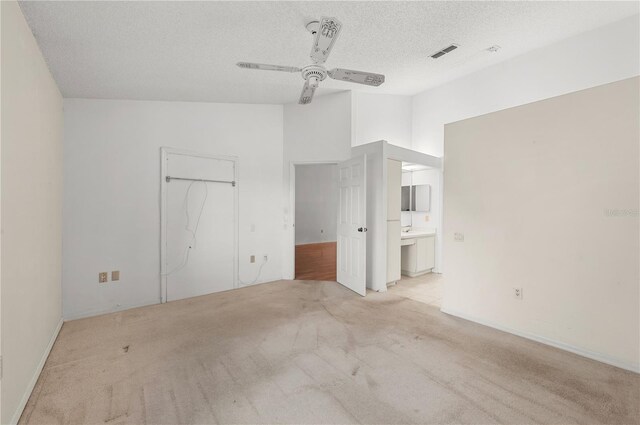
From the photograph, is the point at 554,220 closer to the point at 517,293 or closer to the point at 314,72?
the point at 517,293

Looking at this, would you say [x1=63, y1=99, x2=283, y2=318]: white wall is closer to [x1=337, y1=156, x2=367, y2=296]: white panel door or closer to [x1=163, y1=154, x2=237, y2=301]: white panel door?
[x1=163, y1=154, x2=237, y2=301]: white panel door

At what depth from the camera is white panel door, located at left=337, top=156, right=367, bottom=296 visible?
4.16 m

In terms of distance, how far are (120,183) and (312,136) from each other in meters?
2.77

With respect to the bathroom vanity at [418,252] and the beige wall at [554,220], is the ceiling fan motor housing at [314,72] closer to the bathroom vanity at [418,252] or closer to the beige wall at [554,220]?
the beige wall at [554,220]

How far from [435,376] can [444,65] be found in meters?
3.81

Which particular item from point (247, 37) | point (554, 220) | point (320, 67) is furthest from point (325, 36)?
point (554, 220)

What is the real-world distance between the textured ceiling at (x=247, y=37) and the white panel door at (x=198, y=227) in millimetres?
972

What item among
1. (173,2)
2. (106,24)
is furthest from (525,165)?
(106,24)

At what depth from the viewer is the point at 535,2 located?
2.72 metres

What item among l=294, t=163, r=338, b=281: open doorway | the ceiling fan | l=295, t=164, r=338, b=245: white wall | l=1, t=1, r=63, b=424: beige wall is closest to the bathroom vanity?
l=294, t=163, r=338, b=281: open doorway

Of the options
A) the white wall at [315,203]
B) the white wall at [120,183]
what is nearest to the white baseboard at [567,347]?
the white wall at [120,183]

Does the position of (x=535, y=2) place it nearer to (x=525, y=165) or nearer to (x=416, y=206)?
(x=525, y=165)

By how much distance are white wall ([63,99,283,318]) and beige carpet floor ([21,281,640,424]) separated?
0.45 meters

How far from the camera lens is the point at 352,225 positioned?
442 centimetres
